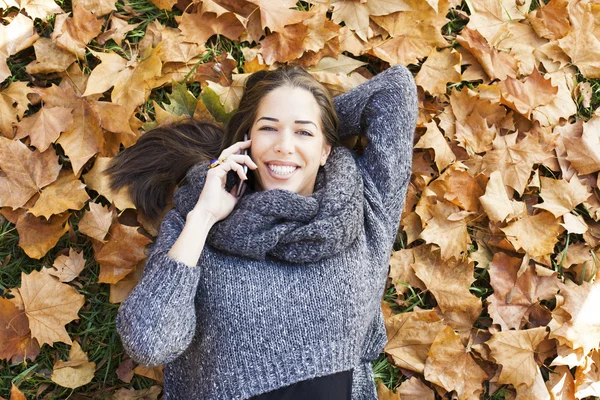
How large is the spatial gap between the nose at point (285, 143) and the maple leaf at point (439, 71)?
920 mm

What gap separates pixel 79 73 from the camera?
9.43ft

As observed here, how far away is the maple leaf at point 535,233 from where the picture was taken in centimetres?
287

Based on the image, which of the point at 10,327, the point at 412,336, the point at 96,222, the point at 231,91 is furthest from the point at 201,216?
the point at 412,336

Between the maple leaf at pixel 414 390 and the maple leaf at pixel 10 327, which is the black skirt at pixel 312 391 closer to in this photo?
the maple leaf at pixel 414 390

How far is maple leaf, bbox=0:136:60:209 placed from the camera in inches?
107

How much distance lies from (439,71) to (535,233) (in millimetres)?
879

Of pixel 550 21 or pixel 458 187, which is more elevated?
pixel 550 21

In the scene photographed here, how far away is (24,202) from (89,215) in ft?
0.94

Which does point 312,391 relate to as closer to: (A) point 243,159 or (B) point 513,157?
(A) point 243,159

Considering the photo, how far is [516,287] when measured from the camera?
2.87 meters

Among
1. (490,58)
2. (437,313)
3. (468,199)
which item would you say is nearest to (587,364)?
(437,313)

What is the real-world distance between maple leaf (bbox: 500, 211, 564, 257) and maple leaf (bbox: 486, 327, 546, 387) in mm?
358

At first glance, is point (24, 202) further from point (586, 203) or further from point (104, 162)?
point (586, 203)

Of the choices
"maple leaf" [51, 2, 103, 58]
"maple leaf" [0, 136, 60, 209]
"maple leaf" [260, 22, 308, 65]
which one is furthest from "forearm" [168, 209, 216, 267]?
"maple leaf" [51, 2, 103, 58]
